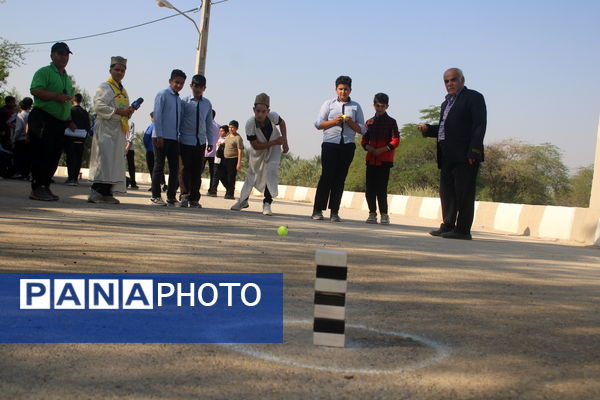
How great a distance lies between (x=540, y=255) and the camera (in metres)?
8.93

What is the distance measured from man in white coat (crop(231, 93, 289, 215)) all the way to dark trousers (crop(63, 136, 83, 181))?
576 cm

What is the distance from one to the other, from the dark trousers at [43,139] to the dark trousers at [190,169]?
2.33 m

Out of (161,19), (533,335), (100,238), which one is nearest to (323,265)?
(533,335)

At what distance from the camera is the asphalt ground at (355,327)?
310cm

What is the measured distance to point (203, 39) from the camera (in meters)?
27.4

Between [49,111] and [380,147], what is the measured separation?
16.6 ft

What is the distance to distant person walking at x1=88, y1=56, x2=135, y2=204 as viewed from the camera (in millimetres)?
11391

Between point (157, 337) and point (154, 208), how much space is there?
8425mm

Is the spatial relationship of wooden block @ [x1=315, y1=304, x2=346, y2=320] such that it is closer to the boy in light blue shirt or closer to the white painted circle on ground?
the white painted circle on ground

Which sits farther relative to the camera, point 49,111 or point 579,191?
point 579,191

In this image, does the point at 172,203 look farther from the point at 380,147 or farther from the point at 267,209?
the point at 380,147

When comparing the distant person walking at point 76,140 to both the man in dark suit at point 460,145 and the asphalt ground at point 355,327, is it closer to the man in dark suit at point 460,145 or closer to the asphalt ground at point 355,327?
the asphalt ground at point 355,327

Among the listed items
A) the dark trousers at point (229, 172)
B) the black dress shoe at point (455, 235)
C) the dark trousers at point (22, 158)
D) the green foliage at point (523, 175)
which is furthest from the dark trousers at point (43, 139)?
the green foliage at point (523, 175)

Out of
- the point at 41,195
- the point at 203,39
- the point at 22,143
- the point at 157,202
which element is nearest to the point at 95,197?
the point at 41,195
